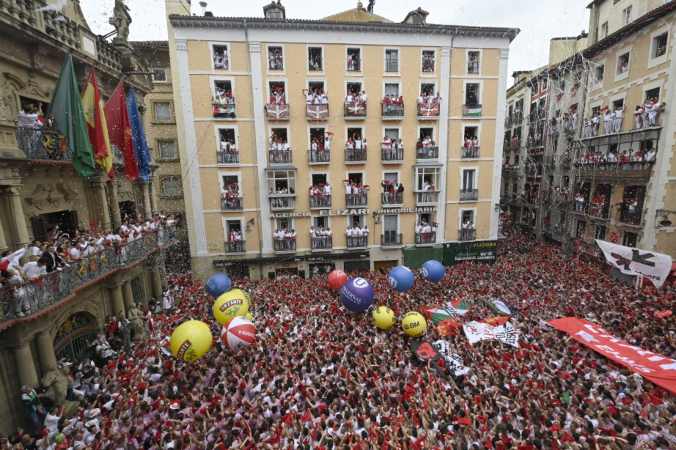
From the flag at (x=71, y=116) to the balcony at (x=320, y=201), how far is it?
1255cm

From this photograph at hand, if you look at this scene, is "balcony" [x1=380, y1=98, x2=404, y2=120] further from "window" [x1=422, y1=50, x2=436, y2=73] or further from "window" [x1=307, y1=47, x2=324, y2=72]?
"window" [x1=307, y1=47, x2=324, y2=72]

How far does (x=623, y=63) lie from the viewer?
20688mm

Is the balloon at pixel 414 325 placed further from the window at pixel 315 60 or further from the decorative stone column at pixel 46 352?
the window at pixel 315 60

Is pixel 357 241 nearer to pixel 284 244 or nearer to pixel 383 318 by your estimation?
pixel 284 244

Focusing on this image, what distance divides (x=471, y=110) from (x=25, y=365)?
83.2 ft

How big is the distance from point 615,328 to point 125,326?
20691mm

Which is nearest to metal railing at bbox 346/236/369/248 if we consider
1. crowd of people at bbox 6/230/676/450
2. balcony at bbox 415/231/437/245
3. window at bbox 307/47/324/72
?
balcony at bbox 415/231/437/245

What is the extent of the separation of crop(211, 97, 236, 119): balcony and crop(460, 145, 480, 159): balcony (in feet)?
51.4

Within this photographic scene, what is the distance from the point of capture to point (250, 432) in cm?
814

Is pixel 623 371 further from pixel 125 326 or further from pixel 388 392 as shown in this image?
pixel 125 326

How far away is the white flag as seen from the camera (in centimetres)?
1495

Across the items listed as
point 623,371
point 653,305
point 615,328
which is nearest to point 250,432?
point 623,371

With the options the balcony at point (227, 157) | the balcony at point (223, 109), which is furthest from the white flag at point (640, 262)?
the balcony at point (223, 109)

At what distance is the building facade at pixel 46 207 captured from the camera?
9305mm
